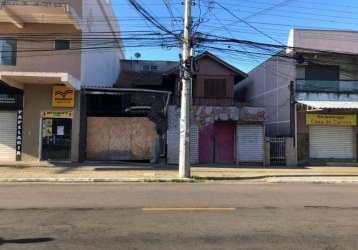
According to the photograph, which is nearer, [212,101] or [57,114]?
[57,114]

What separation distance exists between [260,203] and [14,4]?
54.0 ft

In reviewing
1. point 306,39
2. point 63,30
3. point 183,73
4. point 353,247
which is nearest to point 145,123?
point 63,30

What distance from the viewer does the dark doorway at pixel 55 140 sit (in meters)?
27.7

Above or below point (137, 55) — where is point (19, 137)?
below

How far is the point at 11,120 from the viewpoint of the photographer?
27703mm

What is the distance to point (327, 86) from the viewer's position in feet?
102

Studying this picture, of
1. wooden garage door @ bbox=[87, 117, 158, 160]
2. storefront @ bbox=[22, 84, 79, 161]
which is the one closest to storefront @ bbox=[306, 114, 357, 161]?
wooden garage door @ bbox=[87, 117, 158, 160]

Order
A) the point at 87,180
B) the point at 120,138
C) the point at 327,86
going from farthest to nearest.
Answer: the point at 327,86 → the point at 120,138 → the point at 87,180

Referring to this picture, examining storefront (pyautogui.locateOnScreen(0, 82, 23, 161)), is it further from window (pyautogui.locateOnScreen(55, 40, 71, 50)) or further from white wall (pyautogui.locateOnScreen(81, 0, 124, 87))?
white wall (pyautogui.locateOnScreen(81, 0, 124, 87))

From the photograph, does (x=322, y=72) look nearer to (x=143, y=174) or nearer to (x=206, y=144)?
(x=206, y=144)

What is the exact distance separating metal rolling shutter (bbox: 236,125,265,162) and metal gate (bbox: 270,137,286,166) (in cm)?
64

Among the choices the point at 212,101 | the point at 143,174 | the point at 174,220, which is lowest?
the point at 174,220

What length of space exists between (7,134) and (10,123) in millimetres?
591

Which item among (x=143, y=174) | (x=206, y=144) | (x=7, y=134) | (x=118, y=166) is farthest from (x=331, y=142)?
(x=7, y=134)
